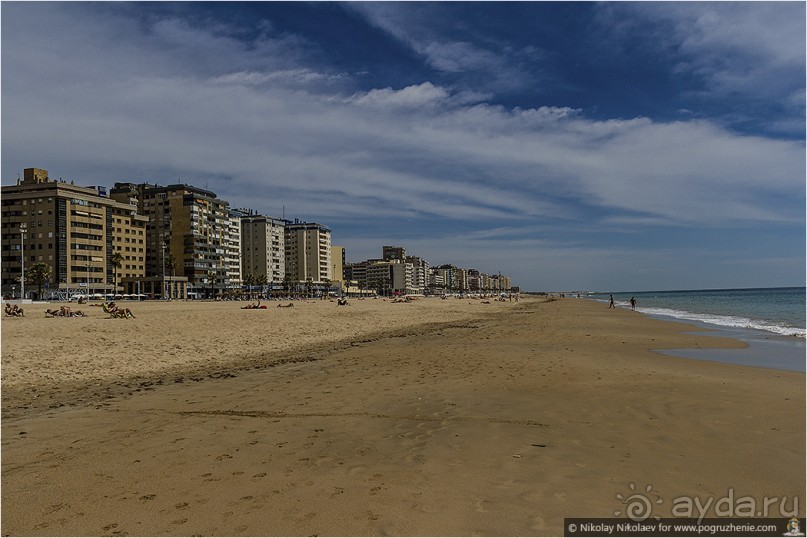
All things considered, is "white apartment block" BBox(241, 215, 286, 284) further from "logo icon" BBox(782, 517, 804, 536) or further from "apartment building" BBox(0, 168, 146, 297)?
"logo icon" BBox(782, 517, 804, 536)

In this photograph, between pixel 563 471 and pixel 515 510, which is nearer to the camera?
pixel 515 510

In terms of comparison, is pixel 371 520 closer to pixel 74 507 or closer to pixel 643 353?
pixel 74 507

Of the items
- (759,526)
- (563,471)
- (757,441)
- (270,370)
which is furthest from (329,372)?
(759,526)

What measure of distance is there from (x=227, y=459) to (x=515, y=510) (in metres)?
3.87

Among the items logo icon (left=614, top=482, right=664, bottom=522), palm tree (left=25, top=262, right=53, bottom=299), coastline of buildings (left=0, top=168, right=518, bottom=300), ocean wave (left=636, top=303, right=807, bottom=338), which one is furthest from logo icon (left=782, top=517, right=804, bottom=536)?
palm tree (left=25, top=262, right=53, bottom=299)

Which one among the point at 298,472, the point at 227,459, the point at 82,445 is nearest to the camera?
the point at 298,472

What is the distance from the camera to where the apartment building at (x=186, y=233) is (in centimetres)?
13850

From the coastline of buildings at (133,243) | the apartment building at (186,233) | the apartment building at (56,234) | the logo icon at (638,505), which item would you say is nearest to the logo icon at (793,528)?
the logo icon at (638,505)

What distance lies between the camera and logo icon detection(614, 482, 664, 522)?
5.00m

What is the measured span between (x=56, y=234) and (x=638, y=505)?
128 meters

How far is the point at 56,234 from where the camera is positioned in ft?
350

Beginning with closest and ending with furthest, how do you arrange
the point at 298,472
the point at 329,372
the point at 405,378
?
1. the point at 298,472
2. the point at 405,378
3. the point at 329,372

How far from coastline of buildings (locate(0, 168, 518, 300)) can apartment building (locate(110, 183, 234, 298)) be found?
29 centimetres

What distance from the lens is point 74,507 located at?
5109 millimetres
